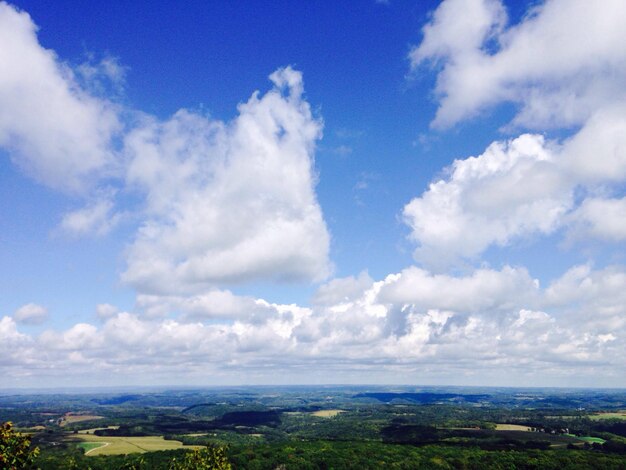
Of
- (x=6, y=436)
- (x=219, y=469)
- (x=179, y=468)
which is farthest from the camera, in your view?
(x=179, y=468)

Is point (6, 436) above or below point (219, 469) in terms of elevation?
above

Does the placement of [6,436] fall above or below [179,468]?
above

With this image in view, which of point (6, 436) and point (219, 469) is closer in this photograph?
point (6, 436)

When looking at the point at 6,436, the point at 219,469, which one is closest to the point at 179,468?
the point at 219,469

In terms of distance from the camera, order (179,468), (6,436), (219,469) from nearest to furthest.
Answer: (6,436) → (219,469) → (179,468)

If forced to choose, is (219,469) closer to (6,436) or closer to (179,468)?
(179,468)
